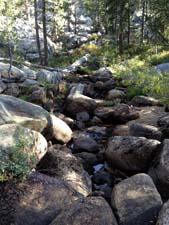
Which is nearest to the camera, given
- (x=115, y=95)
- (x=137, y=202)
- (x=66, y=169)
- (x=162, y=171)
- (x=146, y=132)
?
(x=137, y=202)

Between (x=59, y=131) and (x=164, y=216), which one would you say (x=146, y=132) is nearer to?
(x=59, y=131)

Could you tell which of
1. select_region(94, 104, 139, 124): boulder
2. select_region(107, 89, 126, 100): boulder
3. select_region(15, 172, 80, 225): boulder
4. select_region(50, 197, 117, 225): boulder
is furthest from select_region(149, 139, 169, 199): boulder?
select_region(107, 89, 126, 100): boulder

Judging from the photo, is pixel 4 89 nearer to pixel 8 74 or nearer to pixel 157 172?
pixel 8 74

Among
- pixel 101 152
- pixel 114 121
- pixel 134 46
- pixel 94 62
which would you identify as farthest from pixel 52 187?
pixel 134 46

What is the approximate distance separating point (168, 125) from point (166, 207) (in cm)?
717

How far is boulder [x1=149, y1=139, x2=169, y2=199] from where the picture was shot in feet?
28.4

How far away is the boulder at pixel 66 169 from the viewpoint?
9.12 m

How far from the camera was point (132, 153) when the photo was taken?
33.5 feet

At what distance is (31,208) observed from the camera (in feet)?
22.8

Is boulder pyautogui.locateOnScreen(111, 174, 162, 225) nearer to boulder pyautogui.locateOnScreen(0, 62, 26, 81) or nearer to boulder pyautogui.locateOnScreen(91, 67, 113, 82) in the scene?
boulder pyautogui.locateOnScreen(0, 62, 26, 81)

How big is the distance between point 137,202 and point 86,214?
1.39 metres

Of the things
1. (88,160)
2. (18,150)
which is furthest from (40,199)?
(88,160)

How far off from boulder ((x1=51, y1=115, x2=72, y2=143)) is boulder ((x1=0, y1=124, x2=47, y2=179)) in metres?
2.44

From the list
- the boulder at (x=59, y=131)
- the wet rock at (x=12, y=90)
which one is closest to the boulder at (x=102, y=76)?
the wet rock at (x=12, y=90)
